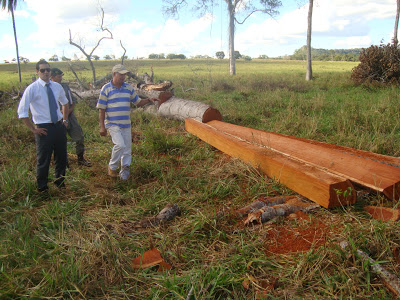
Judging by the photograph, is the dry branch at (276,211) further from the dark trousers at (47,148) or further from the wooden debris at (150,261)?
the dark trousers at (47,148)

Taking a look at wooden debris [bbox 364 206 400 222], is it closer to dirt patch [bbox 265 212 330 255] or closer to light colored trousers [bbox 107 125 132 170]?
dirt patch [bbox 265 212 330 255]

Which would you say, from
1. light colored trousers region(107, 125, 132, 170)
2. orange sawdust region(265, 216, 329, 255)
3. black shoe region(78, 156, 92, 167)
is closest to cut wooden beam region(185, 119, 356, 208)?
orange sawdust region(265, 216, 329, 255)

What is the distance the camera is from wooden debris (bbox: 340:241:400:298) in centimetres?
198

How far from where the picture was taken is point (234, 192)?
3.88m

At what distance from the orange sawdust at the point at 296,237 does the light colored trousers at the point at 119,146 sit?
267 centimetres

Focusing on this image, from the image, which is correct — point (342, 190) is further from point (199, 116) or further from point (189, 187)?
point (199, 116)

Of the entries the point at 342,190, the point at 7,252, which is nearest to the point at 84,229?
the point at 7,252

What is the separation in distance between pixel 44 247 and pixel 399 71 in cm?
1304

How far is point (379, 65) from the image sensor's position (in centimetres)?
1212

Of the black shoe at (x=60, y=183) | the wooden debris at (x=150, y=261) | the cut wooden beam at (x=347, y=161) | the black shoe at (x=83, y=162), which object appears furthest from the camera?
the black shoe at (x=83, y=162)

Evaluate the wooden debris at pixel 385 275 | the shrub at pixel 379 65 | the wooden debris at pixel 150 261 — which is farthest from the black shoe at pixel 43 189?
the shrub at pixel 379 65

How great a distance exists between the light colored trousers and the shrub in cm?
1072

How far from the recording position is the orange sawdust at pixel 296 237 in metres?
2.59

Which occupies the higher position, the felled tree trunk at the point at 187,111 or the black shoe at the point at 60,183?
the felled tree trunk at the point at 187,111
